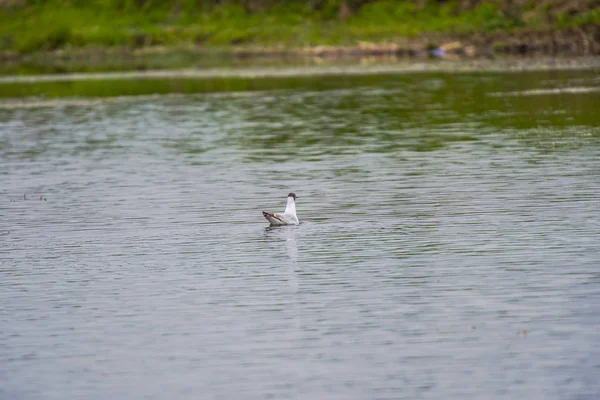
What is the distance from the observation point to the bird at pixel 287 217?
2761cm

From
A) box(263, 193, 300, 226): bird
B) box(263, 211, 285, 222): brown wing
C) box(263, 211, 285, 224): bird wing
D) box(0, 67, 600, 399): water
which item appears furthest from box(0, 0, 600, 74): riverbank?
box(263, 211, 285, 222): brown wing

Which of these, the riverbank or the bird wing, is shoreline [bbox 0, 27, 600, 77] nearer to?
the riverbank

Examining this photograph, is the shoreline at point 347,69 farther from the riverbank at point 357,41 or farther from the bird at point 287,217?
the bird at point 287,217

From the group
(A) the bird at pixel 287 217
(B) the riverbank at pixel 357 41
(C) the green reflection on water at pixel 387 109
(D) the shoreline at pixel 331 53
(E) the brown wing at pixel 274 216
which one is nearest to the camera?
(E) the brown wing at pixel 274 216

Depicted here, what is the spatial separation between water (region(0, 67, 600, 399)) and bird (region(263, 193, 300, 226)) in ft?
1.18

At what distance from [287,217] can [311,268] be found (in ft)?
15.3

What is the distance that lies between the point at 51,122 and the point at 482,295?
4945 cm

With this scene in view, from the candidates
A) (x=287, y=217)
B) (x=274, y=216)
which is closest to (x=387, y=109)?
(x=287, y=217)

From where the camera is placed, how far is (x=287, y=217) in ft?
92.4

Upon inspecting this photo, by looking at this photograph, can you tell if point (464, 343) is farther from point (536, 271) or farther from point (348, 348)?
point (536, 271)

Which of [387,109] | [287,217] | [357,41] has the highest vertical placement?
[287,217]

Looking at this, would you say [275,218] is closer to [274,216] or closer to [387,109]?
[274,216]

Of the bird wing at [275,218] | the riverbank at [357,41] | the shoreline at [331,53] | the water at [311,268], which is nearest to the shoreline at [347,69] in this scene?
the shoreline at [331,53]

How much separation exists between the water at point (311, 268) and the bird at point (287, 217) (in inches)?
14.2
